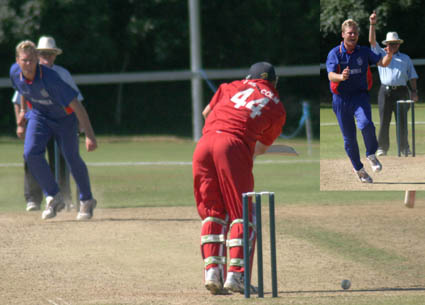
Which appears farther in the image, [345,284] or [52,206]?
[52,206]

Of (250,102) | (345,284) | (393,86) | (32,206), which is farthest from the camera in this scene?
(32,206)

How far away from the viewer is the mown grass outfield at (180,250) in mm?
7332

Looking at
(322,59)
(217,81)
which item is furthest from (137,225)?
(217,81)

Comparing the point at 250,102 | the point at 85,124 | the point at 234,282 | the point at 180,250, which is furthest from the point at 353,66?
the point at 85,124

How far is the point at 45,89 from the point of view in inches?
423

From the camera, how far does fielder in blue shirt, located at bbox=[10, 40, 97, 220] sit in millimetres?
10656

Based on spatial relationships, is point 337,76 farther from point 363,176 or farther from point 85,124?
point 85,124

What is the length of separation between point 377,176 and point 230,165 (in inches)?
98.4

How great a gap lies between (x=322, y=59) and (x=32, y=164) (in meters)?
Result: 4.11

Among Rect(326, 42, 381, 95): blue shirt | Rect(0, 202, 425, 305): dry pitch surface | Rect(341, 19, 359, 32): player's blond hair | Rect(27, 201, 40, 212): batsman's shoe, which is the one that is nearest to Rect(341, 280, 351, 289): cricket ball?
Rect(0, 202, 425, 305): dry pitch surface

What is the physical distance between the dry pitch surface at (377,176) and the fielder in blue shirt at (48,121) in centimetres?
296

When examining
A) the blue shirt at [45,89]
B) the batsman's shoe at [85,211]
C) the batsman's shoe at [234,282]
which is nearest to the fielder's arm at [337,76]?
the batsman's shoe at [234,282]

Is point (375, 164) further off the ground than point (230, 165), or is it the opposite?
point (230, 165)

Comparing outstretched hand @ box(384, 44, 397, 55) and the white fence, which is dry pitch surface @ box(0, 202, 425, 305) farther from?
the white fence
